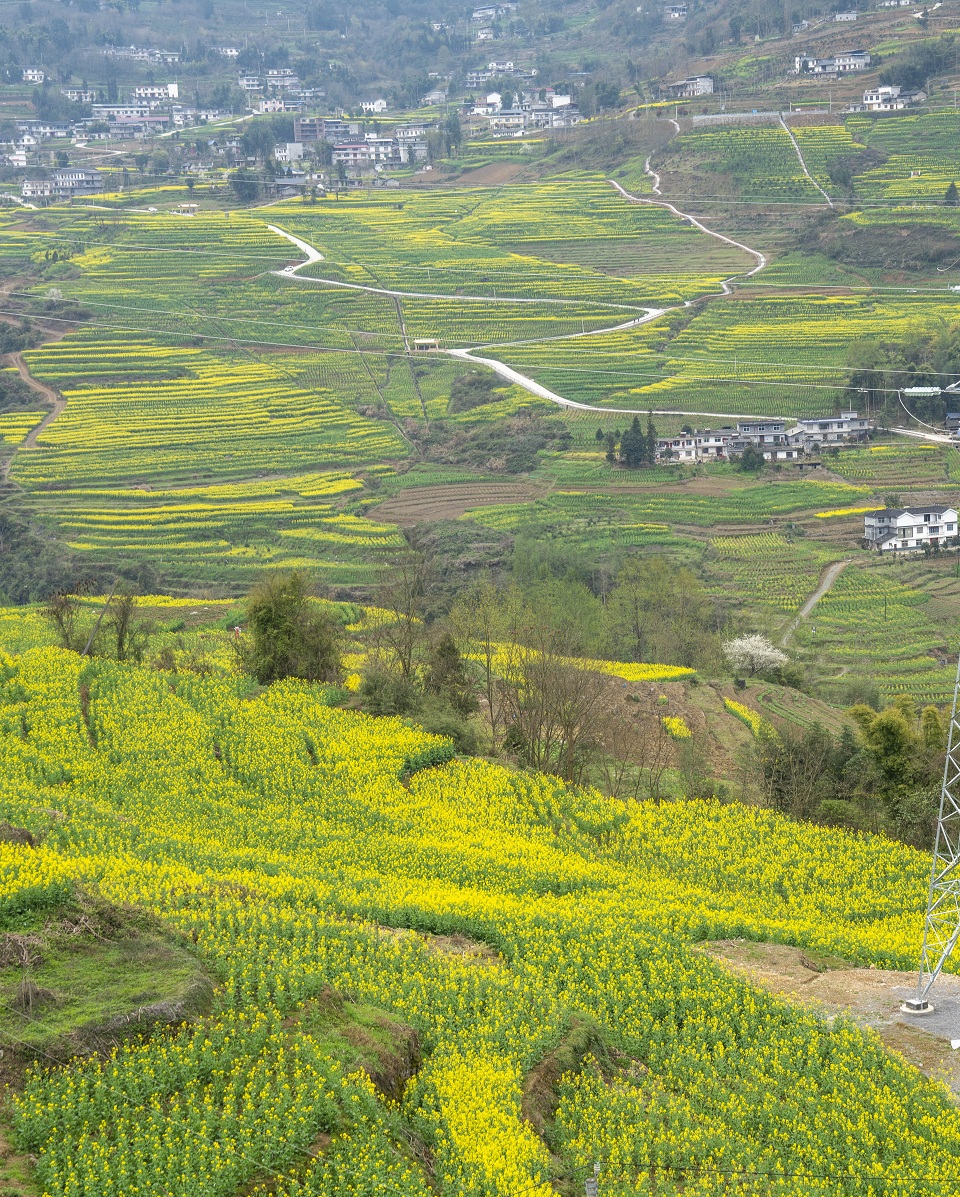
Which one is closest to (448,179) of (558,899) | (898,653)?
(898,653)

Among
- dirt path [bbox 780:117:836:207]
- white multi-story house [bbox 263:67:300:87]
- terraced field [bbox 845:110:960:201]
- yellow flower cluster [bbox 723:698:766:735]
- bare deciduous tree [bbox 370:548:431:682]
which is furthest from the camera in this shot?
white multi-story house [bbox 263:67:300:87]

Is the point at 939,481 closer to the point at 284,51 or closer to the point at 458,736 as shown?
the point at 458,736

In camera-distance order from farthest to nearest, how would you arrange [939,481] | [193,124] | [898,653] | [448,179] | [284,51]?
[284,51] < [193,124] < [448,179] < [939,481] < [898,653]

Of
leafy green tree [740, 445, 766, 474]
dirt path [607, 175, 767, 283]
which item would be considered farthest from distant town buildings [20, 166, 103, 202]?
leafy green tree [740, 445, 766, 474]

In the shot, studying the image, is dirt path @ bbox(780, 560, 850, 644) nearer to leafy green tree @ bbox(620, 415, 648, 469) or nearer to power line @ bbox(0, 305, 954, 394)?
leafy green tree @ bbox(620, 415, 648, 469)

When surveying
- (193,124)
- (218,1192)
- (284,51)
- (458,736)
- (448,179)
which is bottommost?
(458,736)

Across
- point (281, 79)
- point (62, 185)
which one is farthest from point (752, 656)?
point (281, 79)
